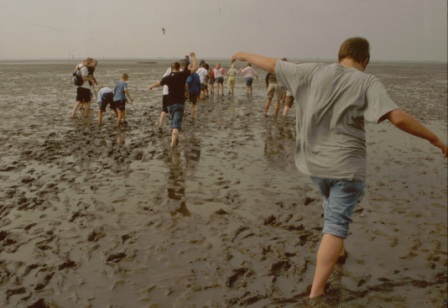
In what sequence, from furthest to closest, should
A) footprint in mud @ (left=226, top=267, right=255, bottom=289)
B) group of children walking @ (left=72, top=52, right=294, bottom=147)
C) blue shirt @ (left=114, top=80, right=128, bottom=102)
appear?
1. blue shirt @ (left=114, top=80, right=128, bottom=102)
2. group of children walking @ (left=72, top=52, right=294, bottom=147)
3. footprint in mud @ (left=226, top=267, right=255, bottom=289)

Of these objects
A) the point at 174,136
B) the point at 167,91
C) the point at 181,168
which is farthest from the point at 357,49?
the point at 167,91

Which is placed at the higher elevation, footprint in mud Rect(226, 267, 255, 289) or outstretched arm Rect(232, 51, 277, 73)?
outstretched arm Rect(232, 51, 277, 73)

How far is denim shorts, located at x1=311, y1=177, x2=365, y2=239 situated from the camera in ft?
11.0

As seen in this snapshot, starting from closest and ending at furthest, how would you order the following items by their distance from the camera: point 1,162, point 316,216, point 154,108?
point 316,216
point 1,162
point 154,108

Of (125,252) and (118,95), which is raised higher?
(118,95)

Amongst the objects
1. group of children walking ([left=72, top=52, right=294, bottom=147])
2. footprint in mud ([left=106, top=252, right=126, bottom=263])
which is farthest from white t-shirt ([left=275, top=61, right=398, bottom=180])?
group of children walking ([left=72, top=52, right=294, bottom=147])

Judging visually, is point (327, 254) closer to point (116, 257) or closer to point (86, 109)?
point (116, 257)

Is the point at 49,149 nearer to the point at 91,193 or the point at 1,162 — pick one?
the point at 1,162

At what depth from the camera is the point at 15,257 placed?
15.3ft

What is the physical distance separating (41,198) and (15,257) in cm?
206

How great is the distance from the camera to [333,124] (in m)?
3.31

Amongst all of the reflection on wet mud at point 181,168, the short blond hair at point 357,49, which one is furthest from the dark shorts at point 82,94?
the short blond hair at point 357,49

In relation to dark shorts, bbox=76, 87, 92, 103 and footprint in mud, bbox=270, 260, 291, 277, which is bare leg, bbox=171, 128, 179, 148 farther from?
footprint in mud, bbox=270, 260, 291, 277

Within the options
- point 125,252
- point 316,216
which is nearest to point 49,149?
point 125,252
